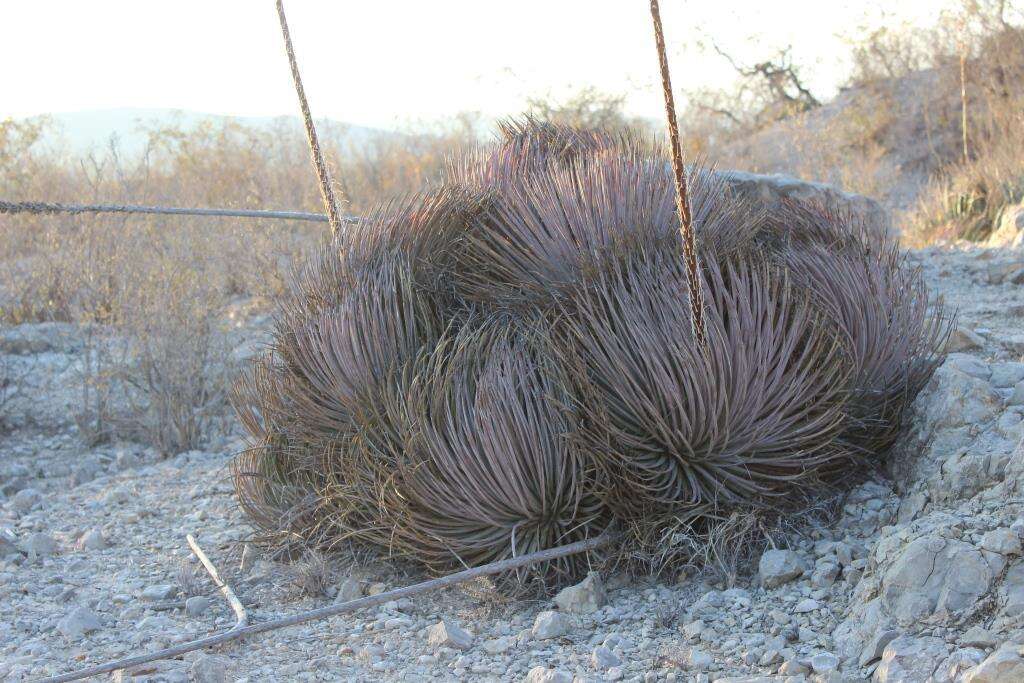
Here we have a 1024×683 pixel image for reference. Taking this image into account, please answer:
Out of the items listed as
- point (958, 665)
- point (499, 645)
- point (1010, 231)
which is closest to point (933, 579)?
point (958, 665)

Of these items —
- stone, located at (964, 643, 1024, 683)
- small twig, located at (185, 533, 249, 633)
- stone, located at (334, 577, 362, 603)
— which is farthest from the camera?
stone, located at (334, 577, 362, 603)

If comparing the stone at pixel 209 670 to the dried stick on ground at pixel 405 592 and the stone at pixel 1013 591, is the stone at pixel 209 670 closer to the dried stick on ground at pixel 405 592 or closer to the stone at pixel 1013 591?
the dried stick on ground at pixel 405 592

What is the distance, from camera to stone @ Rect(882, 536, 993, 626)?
2824 millimetres

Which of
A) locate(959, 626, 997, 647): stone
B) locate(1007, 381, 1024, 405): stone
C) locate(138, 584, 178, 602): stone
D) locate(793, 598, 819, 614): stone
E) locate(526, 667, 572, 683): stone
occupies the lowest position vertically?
locate(793, 598, 819, 614): stone

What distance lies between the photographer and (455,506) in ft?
12.1

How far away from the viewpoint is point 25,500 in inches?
220

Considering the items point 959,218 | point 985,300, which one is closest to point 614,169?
point 985,300

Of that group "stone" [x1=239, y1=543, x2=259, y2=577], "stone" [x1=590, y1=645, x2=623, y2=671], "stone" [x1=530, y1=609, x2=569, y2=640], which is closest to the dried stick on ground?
"stone" [x1=530, y1=609, x2=569, y2=640]

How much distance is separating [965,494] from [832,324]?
81 cm

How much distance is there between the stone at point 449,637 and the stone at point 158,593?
1311mm

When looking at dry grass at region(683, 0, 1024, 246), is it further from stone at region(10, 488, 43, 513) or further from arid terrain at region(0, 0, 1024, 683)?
stone at region(10, 488, 43, 513)

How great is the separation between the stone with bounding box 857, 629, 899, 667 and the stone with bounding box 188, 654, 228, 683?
1.96m

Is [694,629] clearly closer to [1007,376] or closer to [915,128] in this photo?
[1007,376]

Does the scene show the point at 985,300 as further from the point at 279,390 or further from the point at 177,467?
the point at 177,467
